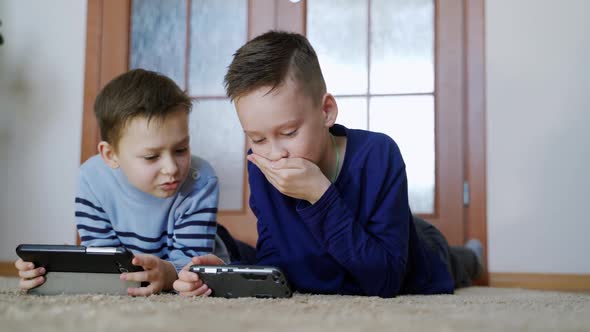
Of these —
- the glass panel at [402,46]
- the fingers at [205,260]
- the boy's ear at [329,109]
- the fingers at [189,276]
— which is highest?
the glass panel at [402,46]

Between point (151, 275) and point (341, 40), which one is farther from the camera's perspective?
point (341, 40)

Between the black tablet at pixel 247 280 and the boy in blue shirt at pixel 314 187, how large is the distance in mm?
26

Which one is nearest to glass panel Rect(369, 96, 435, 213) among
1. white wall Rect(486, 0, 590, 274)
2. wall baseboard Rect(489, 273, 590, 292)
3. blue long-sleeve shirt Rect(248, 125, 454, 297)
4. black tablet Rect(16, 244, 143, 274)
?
white wall Rect(486, 0, 590, 274)

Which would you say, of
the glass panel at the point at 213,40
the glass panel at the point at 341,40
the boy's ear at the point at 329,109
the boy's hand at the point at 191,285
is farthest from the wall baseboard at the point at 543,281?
the boy's hand at the point at 191,285

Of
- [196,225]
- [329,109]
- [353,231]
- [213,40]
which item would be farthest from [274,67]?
[213,40]

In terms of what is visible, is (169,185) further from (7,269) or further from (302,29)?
(7,269)

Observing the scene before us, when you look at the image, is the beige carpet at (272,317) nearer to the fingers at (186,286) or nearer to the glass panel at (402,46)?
the fingers at (186,286)

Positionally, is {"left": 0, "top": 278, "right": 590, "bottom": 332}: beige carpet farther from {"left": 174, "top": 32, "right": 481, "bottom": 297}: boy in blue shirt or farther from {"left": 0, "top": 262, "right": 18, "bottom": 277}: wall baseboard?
{"left": 0, "top": 262, "right": 18, "bottom": 277}: wall baseboard

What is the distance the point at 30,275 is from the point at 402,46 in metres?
1.66

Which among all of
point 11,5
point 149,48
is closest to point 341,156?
point 149,48

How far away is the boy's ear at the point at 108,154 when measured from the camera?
1329 millimetres

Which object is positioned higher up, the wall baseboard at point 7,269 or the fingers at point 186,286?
the fingers at point 186,286

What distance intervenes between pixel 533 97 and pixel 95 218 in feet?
5.00

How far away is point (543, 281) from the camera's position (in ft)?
7.02
